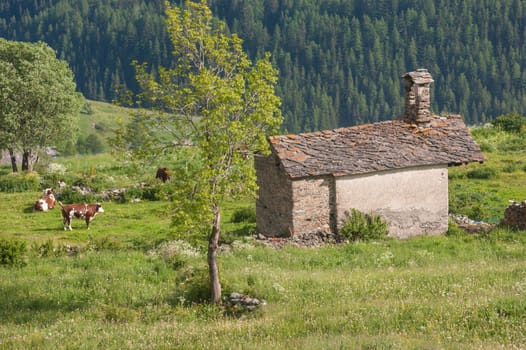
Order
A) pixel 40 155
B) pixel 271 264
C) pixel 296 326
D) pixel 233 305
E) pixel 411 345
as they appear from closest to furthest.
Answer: pixel 411 345, pixel 296 326, pixel 233 305, pixel 271 264, pixel 40 155

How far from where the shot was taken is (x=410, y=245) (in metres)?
26.3

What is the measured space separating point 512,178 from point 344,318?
31170 millimetres

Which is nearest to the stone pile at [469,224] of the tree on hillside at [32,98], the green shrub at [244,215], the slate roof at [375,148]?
the slate roof at [375,148]

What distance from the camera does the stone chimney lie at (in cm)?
2995

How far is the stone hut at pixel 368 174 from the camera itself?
27.4m

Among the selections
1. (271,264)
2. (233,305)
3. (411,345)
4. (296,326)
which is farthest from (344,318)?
(271,264)

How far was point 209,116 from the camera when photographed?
17000mm

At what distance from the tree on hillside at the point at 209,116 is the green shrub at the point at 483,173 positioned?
90.2 ft

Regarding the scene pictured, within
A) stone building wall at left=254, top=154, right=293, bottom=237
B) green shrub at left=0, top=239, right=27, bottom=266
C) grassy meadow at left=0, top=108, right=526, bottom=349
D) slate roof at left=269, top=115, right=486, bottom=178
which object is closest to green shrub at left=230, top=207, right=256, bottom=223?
grassy meadow at left=0, top=108, right=526, bottom=349

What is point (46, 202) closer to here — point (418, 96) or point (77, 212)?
point (77, 212)

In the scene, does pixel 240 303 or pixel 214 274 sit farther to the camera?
pixel 214 274

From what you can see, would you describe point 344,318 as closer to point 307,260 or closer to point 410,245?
point 307,260

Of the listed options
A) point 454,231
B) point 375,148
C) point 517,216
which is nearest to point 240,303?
point 375,148

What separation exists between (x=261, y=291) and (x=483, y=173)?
2816cm
